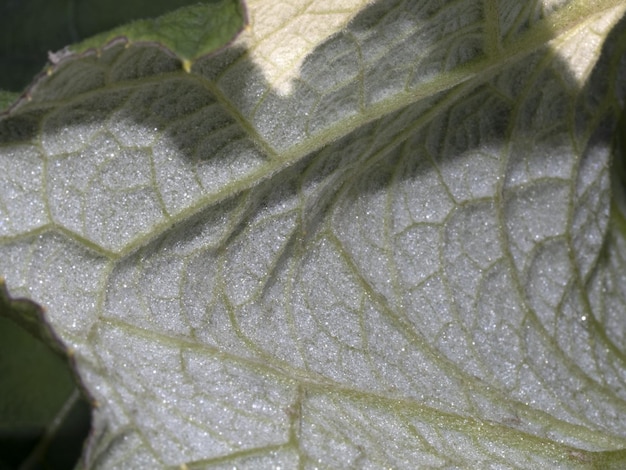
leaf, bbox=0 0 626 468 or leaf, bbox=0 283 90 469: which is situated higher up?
leaf, bbox=0 0 626 468

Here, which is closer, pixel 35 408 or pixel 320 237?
pixel 320 237

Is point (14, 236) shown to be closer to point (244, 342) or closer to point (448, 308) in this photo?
point (244, 342)

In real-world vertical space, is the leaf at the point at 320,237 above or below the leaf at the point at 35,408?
above

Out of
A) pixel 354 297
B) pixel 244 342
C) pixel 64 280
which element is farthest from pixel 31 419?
pixel 354 297

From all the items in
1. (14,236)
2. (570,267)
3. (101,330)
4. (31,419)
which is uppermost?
(570,267)

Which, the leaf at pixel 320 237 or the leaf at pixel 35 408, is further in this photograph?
the leaf at pixel 35 408

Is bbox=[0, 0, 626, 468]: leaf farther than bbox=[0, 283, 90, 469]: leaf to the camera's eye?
No

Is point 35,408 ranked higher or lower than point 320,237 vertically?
lower

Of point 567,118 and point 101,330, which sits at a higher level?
point 567,118
